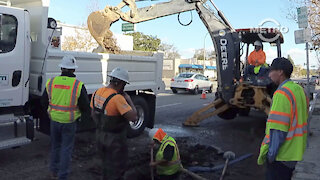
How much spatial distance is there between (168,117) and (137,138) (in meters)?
3.29

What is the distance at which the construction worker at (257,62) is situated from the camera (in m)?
8.27

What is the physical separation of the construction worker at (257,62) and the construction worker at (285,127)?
568 centimetres

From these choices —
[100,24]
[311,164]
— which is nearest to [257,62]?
[311,164]

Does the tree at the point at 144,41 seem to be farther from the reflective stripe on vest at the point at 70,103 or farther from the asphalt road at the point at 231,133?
the reflective stripe on vest at the point at 70,103

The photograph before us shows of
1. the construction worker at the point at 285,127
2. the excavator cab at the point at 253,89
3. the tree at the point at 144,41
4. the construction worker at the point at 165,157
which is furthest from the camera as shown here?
the tree at the point at 144,41

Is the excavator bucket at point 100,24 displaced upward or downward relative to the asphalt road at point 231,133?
upward

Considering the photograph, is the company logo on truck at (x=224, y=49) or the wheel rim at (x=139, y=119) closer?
the wheel rim at (x=139, y=119)

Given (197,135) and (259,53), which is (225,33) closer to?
(259,53)

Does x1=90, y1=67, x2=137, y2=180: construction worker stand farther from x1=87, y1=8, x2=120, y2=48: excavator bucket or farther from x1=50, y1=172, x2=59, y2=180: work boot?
x1=87, y1=8, x2=120, y2=48: excavator bucket

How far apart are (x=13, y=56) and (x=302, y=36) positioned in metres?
6.61

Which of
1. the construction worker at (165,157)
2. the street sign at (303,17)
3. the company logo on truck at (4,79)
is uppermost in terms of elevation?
the street sign at (303,17)

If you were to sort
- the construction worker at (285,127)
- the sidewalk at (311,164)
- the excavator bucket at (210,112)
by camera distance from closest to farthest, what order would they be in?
the construction worker at (285,127)
the sidewalk at (311,164)
the excavator bucket at (210,112)

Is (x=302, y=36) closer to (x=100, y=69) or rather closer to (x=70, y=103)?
(x=100, y=69)

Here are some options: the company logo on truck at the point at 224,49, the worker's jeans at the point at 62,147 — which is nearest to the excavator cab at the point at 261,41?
the company logo on truck at the point at 224,49
